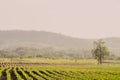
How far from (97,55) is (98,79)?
77028 millimetres

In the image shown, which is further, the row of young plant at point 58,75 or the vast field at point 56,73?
the vast field at point 56,73

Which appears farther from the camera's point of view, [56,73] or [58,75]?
[56,73]

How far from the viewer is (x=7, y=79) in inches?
1615

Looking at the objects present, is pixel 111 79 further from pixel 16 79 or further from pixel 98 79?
pixel 16 79

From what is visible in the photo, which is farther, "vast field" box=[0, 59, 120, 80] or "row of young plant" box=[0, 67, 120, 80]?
"vast field" box=[0, 59, 120, 80]

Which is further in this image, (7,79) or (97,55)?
(97,55)

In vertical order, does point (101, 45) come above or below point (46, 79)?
above

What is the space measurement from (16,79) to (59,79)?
552 cm

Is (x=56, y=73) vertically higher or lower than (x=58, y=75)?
higher

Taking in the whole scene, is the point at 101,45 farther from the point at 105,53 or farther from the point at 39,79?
the point at 39,79

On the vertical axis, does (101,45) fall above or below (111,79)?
above

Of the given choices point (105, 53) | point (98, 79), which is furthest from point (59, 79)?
point (105, 53)

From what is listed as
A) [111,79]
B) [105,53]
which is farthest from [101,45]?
[111,79]

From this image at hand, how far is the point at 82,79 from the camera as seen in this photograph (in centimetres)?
4262
